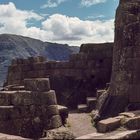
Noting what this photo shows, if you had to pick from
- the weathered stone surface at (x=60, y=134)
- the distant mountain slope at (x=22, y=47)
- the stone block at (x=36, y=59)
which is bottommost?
the weathered stone surface at (x=60, y=134)

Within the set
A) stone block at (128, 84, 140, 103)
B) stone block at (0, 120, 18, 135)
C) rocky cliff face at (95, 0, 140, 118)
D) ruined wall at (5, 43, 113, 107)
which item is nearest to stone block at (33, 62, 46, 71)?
ruined wall at (5, 43, 113, 107)

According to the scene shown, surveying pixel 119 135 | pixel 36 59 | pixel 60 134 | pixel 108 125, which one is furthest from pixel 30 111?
pixel 36 59

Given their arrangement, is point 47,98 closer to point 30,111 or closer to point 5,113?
point 30,111

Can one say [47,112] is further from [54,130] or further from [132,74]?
[132,74]

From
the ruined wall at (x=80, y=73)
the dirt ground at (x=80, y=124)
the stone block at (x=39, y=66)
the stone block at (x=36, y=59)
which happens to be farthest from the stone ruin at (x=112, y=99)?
the stone block at (x=36, y=59)

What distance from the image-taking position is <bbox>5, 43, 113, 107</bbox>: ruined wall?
875 inches

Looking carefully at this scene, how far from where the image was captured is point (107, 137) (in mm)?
10680

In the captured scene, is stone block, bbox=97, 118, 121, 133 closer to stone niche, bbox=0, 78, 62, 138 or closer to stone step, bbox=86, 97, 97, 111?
stone niche, bbox=0, 78, 62, 138

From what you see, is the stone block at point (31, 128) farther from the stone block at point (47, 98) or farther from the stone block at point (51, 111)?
the stone block at point (47, 98)

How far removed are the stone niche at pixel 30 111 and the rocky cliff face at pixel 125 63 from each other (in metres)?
2.22

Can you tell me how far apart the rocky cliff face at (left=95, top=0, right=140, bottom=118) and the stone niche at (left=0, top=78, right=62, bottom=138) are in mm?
2222

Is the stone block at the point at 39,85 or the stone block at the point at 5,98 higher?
the stone block at the point at 39,85

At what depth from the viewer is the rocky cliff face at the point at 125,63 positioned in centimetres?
1576

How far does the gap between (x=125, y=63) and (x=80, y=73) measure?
6776 mm
